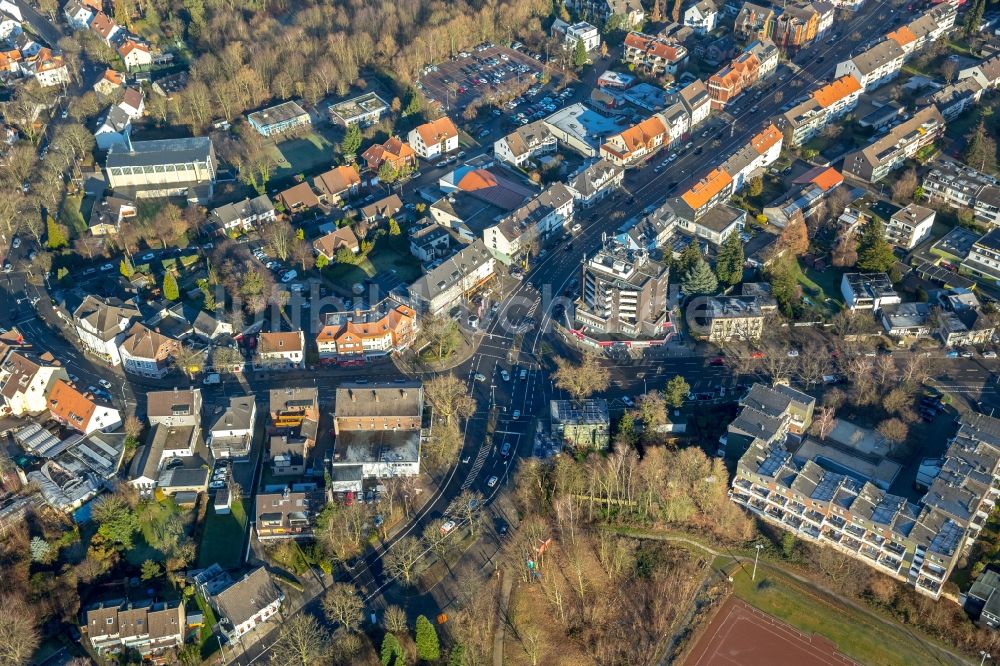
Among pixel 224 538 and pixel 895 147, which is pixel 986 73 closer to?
pixel 895 147

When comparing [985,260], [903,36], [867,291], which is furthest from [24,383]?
[903,36]

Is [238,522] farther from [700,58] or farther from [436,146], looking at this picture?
[700,58]

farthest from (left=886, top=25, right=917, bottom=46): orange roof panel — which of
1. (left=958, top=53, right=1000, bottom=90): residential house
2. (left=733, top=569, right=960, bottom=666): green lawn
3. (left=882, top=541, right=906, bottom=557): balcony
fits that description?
(left=733, top=569, right=960, bottom=666): green lawn

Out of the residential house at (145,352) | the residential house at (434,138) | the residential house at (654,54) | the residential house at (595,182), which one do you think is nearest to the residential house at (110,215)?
the residential house at (145,352)

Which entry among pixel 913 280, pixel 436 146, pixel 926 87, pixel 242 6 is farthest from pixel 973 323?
pixel 242 6

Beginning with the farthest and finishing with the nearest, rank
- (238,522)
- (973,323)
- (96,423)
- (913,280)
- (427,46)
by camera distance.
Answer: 1. (427,46)
2. (913,280)
3. (973,323)
4. (96,423)
5. (238,522)
